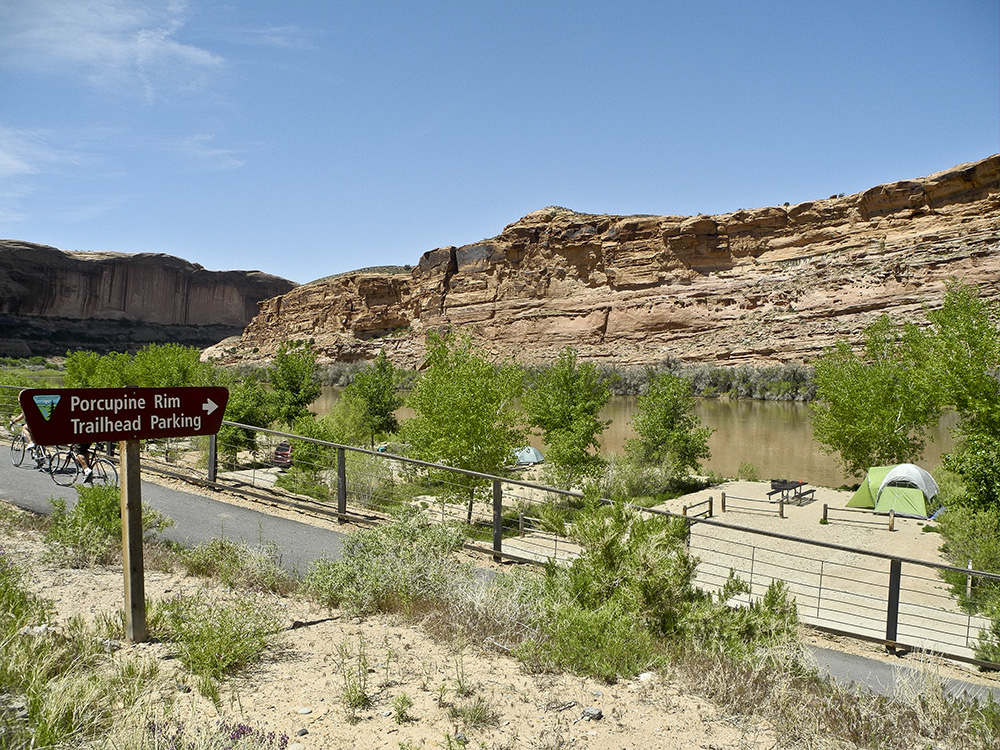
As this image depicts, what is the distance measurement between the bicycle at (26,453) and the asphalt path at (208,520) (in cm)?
27

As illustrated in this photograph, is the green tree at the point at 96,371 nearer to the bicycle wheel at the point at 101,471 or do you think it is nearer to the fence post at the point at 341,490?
the bicycle wheel at the point at 101,471

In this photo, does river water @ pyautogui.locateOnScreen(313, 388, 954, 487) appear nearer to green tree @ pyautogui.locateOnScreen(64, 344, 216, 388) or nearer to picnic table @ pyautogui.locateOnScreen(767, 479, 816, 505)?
picnic table @ pyautogui.locateOnScreen(767, 479, 816, 505)

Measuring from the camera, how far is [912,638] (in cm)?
809

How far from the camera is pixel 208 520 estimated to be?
28.7 ft

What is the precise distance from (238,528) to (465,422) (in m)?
6.34

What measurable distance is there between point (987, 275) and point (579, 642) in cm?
6559

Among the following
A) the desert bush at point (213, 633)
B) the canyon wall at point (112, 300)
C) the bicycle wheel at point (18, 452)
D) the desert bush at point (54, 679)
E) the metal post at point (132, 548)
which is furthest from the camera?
the canyon wall at point (112, 300)

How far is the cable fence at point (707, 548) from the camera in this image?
7859 mm

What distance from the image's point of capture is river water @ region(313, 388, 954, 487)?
1084 inches

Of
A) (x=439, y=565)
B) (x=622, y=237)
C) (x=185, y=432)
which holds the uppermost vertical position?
(x=622, y=237)

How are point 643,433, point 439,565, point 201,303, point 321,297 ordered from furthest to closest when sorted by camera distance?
point 201,303 < point 321,297 < point 643,433 < point 439,565

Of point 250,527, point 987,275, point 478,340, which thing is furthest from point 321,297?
point 250,527

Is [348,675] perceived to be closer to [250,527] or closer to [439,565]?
[439,565]

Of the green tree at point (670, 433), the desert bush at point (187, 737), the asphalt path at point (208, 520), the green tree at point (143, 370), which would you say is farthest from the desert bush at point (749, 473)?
the desert bush at point (187, 737)
